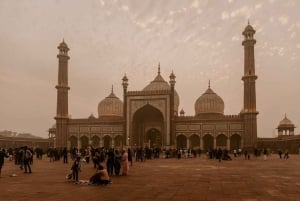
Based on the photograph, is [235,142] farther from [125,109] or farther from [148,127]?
[125,109]

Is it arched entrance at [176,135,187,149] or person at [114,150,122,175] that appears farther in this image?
arched entrance at [176,135,187,149]

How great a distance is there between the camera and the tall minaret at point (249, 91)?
43125mm

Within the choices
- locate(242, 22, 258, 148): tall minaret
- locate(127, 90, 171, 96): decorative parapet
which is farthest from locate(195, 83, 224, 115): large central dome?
locate(127, 90, 171, 96): decorative parapet

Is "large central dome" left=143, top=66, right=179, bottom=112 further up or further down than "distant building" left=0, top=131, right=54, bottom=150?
further up

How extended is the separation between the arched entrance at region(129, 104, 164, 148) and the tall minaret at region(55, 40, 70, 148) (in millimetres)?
9305

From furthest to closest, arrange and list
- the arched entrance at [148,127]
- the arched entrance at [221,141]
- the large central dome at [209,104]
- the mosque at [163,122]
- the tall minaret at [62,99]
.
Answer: the large central dome at [209,104], the tall minaret at [62,99], the arched entrance at [148,127], the arched entrance at [221,141], the mosque at [163,122]

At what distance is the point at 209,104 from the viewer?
5122cm

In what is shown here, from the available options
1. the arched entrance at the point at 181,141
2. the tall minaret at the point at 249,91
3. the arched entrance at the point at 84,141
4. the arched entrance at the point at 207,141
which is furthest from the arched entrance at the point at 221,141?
the arched entrance at the point at 84,141

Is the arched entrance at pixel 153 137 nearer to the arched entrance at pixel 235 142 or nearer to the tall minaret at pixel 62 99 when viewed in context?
the arched entrance at pixel 235 142

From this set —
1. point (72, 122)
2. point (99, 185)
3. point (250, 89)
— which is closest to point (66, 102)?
point (72, 122)

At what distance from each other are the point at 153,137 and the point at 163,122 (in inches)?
136

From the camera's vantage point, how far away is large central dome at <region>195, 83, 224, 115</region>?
168 feet

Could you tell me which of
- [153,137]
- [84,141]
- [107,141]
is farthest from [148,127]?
[84,141]

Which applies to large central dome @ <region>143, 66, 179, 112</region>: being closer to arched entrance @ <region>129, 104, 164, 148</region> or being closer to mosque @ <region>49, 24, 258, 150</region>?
mosque @ <region>49, 24, 258, 150</region>
